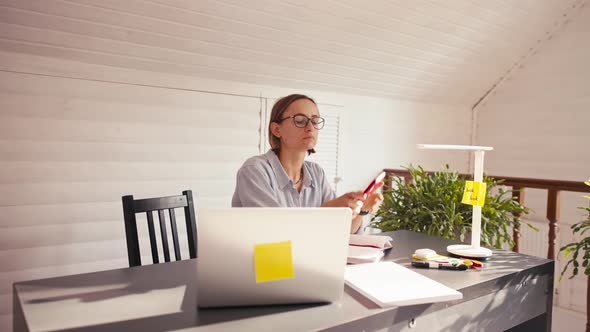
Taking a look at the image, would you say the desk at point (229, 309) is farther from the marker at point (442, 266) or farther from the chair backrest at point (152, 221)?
the chair backrest at point (152, 221)

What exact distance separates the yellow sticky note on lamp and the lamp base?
0.56 ft

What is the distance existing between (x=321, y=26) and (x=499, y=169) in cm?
287

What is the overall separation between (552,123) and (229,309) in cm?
437

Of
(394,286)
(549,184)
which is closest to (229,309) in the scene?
(394,286)

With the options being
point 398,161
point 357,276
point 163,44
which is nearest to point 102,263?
point 163,44

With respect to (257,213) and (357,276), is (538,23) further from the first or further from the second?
(257,213)

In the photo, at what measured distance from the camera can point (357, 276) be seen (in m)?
1.31

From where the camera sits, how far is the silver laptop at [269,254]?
1002 millimetres

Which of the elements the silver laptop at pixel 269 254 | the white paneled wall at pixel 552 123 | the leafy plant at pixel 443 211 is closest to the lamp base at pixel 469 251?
the leafy plant at pixel 443 211

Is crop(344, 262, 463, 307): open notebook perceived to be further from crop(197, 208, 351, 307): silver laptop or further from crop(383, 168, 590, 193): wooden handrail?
crop(383, 168, 590, 193): wooden handrail

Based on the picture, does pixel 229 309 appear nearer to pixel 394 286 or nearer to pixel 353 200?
pixel 394 286

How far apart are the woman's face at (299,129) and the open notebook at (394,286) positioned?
65 centimetres

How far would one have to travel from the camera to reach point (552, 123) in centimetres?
440

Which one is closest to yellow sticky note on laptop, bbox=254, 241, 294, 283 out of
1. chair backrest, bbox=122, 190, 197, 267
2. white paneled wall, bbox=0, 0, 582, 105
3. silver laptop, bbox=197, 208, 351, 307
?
silver laptop, bbox=197, 208, 351, 307
